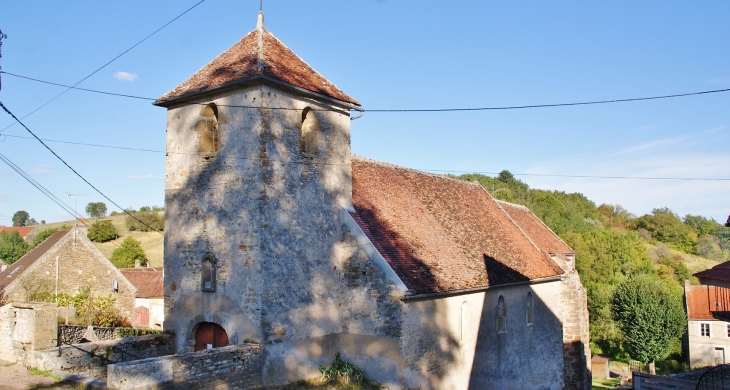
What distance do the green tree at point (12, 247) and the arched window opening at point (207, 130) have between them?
202 ft

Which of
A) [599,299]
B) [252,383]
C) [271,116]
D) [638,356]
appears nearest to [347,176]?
[271,116]

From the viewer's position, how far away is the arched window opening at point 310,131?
14820mm

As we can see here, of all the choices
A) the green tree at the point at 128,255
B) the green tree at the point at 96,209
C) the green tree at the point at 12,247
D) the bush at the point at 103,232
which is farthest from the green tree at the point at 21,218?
the green tree at the point at 128,255

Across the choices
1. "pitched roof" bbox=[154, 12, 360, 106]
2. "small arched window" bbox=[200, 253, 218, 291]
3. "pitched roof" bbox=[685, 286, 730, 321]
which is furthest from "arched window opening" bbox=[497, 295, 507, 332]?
"pitched roof" bbox=[685, 286, 730, 321]

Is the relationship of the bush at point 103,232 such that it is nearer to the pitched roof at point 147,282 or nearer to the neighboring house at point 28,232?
the neighboring house at point 28,232

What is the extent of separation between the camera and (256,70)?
1341cm

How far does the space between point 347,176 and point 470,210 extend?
280 inches

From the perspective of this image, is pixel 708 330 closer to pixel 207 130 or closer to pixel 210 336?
pixel 210 336

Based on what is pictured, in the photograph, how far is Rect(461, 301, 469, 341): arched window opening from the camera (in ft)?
50.3

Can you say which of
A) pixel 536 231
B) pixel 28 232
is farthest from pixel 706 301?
pixel 28 232

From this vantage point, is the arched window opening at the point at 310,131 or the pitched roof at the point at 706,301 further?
the pitched roof at the point at 706,301

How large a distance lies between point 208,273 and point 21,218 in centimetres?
12423

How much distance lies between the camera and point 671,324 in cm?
3838

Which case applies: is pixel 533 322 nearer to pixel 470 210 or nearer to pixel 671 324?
pixel 470 210
